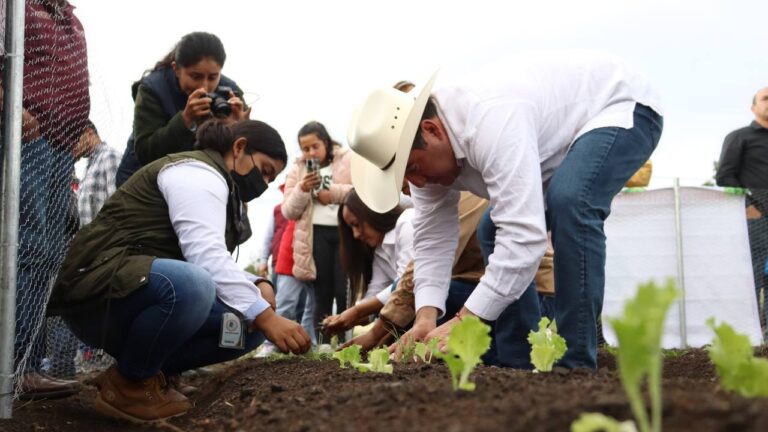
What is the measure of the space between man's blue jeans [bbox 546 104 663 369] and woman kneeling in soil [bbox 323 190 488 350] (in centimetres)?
122

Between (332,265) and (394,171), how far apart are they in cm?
332

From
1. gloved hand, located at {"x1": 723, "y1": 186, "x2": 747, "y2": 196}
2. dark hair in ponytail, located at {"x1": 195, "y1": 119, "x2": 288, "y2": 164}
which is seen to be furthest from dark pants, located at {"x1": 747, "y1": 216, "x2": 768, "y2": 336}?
Answer: dark hair in ponytail, located at {"x1": 195, "y1": 119, "x2": 288, "y2": 164}

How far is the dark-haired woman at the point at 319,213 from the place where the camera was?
5.90 meters

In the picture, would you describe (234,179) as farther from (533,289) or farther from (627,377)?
(627,377)

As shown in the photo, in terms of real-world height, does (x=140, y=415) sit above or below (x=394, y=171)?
below

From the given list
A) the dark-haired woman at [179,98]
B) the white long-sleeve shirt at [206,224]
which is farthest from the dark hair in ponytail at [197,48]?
the white long-sleeve shirt at [206,224]

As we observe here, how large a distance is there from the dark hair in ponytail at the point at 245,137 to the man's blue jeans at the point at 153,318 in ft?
1.97

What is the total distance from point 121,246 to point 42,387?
26.1 inches

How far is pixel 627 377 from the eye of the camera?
1.07 m

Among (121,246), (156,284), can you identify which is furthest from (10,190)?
(156,284)

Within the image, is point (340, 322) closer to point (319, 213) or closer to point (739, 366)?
point (319, 213)

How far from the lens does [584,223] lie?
2.65 metres

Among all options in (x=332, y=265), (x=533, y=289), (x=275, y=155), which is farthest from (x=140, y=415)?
(x=332, y=265)

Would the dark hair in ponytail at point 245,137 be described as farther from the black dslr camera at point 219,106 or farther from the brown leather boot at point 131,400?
the brown leather boot at point 131,400
